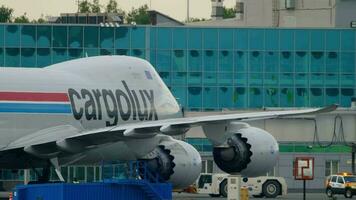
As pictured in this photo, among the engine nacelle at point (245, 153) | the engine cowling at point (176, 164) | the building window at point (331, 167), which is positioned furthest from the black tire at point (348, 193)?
the engine nacelle at point (245, 153)

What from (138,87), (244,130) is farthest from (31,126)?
(244,130)

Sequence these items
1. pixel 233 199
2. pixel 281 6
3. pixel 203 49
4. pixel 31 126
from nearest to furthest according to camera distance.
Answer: pixel 233 199 → pixel 31 126 → pixel 203 49 → pixel 281 6

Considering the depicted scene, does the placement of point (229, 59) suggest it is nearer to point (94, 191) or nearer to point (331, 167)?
point (331, 167)

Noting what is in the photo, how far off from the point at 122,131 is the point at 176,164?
232 inches

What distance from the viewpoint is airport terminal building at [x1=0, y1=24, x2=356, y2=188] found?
292 ft

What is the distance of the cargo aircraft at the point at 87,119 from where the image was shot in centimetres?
4900

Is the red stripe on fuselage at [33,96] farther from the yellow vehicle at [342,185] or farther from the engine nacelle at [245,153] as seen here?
the yellow vehicle at [342,185]

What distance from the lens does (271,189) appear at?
244ft

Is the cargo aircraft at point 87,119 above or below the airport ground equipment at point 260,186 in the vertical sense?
above

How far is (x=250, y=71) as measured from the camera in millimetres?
93000

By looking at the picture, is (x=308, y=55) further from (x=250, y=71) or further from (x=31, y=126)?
(x=31, y=126)

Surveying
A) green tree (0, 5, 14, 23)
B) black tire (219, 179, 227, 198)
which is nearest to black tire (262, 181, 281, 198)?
black tire (219, 179, 227, 198)

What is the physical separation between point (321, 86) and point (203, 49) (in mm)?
8972

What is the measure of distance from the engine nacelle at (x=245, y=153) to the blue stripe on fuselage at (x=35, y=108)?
8.68 metres
